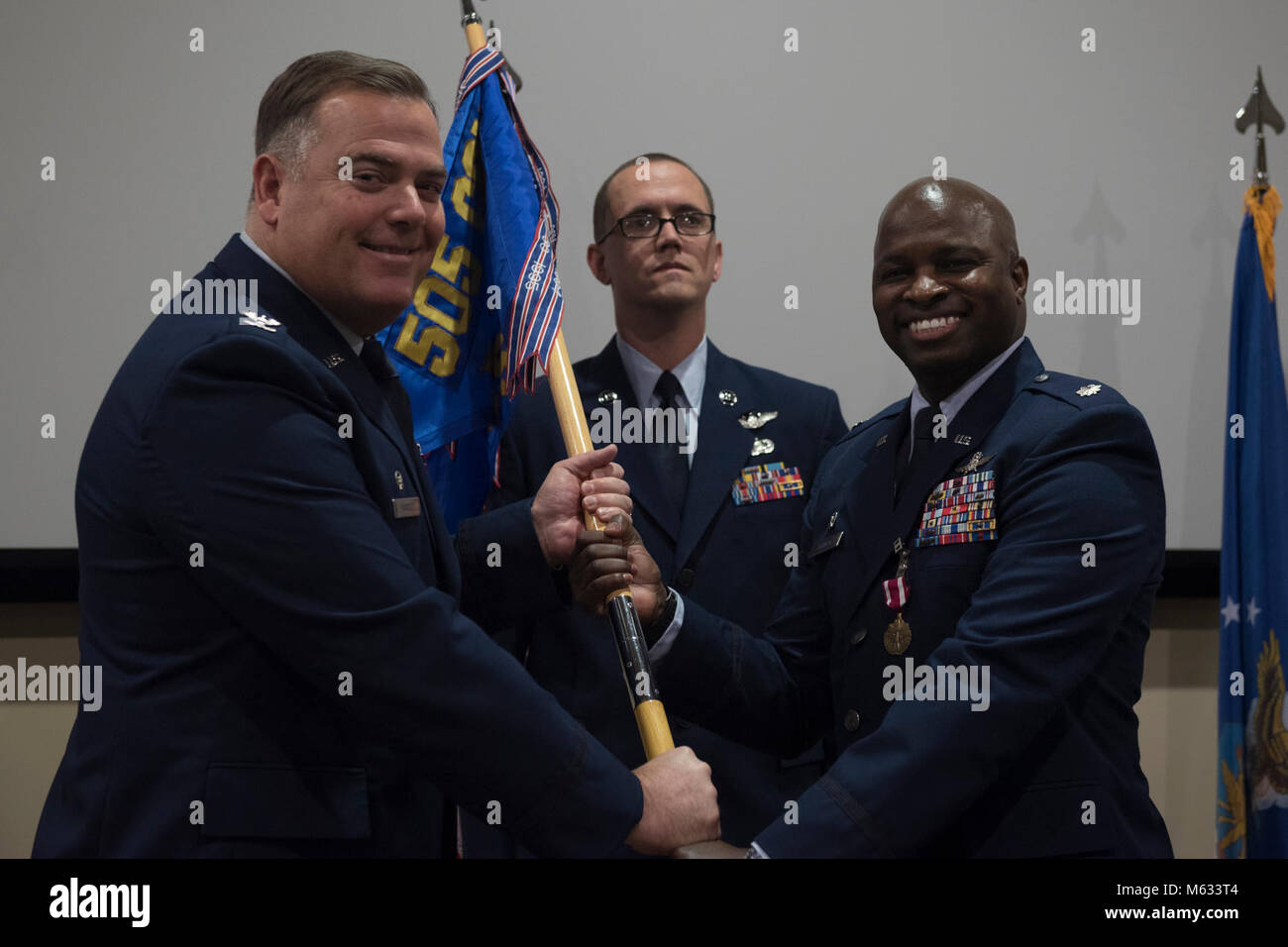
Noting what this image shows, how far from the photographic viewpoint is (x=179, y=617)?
5.08ft

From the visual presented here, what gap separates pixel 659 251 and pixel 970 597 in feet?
4.11

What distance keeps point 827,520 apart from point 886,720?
0.53 m

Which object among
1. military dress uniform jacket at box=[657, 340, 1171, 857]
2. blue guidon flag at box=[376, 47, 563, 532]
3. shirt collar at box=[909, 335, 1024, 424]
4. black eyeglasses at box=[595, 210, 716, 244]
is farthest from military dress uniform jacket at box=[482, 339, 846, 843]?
shirt collar at box=[909, 335, 1024, 424]

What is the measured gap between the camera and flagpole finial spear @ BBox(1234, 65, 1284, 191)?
3184 mm

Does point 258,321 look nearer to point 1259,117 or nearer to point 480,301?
point 480,301

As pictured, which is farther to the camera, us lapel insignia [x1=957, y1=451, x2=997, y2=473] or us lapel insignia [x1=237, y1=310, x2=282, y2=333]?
us lapel insignia [x1=957, y1=451, x2=997, y2=473]

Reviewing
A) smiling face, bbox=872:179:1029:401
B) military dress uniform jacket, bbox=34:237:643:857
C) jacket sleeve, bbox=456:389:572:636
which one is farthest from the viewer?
jacket sleeve, bbox=456:389:572:636

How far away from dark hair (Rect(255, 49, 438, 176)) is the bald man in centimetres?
89

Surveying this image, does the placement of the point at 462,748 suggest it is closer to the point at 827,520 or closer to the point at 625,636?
the point at 625,636

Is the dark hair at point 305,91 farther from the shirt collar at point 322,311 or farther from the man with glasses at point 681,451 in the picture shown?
the man with glasses at point 681,451

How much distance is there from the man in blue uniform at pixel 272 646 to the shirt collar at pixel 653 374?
115 cm

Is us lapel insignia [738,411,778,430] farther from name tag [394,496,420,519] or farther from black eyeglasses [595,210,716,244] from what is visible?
name tag [394,496,420,519]

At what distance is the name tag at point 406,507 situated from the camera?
171 cm

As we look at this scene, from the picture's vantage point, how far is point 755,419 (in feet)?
9.25
